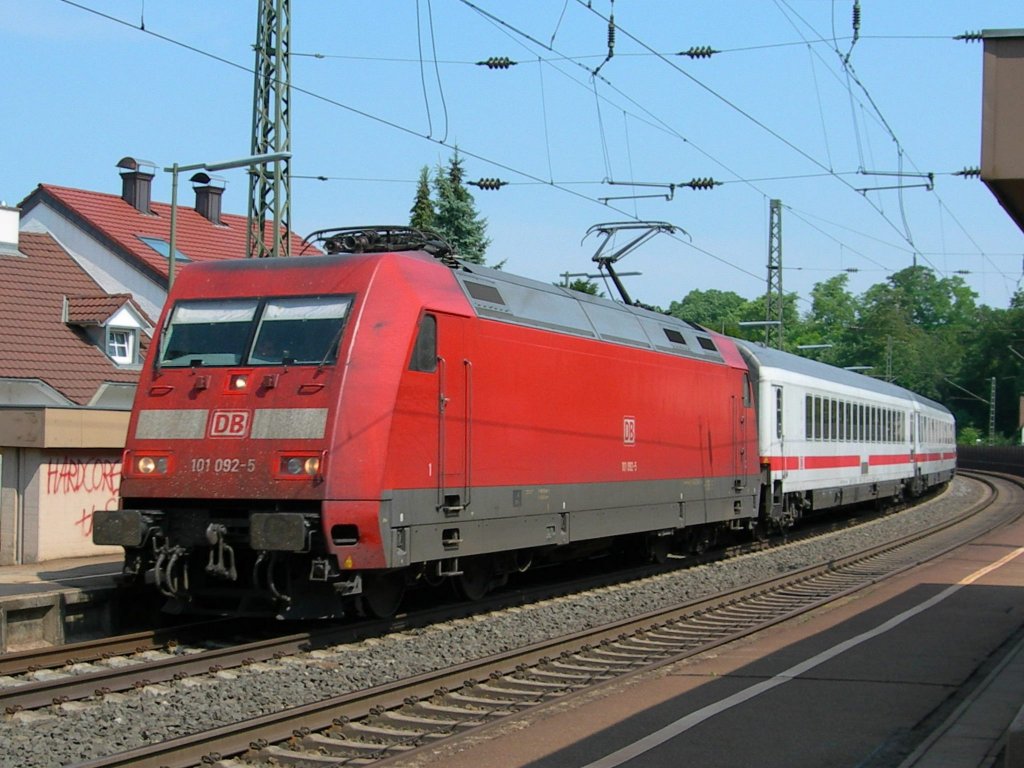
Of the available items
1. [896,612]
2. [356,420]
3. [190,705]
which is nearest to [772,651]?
[896,612]

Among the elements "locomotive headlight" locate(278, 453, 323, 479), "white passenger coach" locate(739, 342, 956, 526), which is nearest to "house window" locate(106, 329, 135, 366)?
"white passenger coach" locate(739, 342, 956, 526)

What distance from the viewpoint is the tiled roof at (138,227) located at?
30781 mm

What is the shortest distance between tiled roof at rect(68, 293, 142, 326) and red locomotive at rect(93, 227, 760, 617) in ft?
40.4

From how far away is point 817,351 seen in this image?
10981 centimetres

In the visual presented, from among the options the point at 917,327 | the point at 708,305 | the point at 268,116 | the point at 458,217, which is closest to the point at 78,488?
the point at 268,116

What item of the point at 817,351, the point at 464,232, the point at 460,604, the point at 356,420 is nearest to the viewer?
the point at 356,420

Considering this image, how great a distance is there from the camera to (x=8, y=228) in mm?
26375

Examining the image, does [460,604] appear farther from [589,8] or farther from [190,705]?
[589,8]

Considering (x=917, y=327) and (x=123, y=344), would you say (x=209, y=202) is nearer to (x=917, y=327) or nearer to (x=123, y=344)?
(x=123, y=344)

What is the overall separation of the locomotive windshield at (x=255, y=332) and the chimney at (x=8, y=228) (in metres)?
16.2

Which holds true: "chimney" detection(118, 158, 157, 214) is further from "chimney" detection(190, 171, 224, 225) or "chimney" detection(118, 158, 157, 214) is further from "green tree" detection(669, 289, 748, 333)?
"green tree" detection(669, 289, 748, 333)

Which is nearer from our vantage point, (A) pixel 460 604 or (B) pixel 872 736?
(B) pixel 872 736

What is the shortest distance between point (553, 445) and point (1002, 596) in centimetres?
595

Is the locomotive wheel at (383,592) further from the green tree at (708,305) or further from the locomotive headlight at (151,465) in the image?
the green tree at (708,305)
